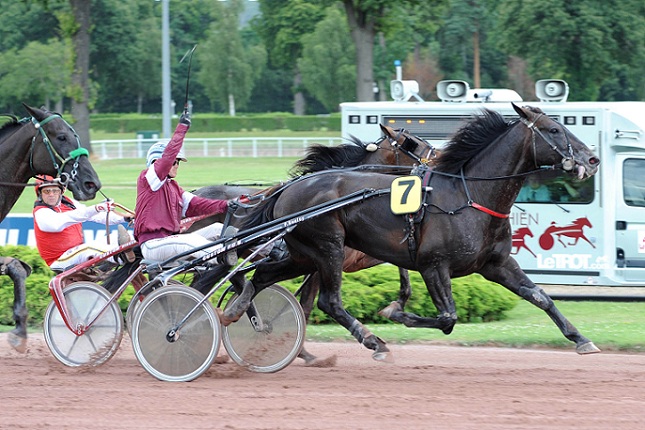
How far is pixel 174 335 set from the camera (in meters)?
6.93

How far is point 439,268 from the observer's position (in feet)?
23.3

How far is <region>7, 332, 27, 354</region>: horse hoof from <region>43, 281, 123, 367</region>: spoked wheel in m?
0.57

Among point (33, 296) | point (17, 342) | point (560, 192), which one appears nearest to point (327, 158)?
point (17, 342)

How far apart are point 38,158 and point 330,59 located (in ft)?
131

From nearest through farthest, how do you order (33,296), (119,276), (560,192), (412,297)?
1. (119,276)
2. (412,297)
3. (33,296)
4. (560,192)

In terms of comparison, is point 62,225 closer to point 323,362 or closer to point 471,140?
point 323,362

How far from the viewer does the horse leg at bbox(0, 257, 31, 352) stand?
8.09 meters

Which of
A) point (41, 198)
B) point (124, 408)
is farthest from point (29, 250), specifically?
point (124, 408)

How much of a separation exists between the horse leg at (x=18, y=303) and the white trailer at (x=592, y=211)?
19.6 feet

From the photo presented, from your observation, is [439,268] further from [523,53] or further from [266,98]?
[266,98]

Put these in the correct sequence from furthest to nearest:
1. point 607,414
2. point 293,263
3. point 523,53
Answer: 1. point 523,53
2. point 293,263
3. point 607,414

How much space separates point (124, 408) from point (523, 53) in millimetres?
31292

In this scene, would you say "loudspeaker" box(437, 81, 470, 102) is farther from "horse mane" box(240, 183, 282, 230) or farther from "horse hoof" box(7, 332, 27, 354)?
"horse hoof" box(7, 332, 27, 354)

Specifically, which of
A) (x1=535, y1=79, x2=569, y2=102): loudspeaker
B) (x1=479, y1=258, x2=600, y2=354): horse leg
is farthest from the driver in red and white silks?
(x1=535, y1=79, x2=569, y2=102): loudspeaker
